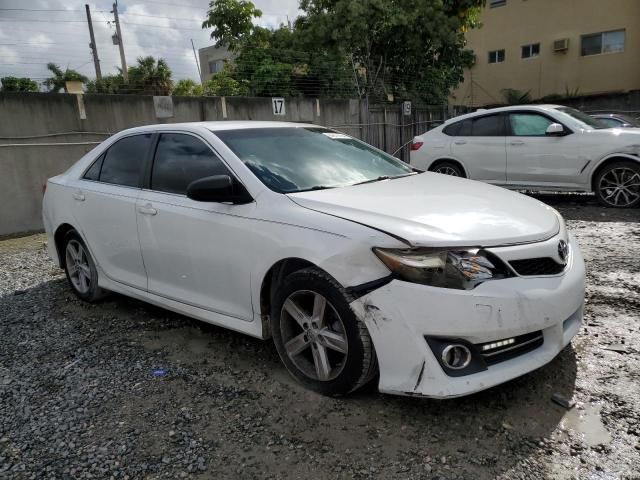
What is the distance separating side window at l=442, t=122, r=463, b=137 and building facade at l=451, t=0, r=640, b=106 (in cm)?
1245

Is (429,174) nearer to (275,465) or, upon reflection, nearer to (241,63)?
(275,465)

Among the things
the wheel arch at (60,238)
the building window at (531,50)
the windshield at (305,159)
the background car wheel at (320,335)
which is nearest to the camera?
the background car wheel at (320,335)

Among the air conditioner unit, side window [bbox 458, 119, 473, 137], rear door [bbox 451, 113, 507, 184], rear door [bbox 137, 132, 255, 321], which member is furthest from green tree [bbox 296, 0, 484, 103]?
rear door [bbox 137, 132, 255, 321]

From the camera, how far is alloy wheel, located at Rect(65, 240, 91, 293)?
4.65m

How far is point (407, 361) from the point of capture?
244 cm

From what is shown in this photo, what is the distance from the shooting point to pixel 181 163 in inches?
145

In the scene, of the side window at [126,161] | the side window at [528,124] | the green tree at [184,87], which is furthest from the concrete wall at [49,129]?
the green tree at [184,87]

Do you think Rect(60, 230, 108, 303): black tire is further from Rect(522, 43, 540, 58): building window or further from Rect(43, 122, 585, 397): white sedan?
Rect(522, 43, 540, 58): building window

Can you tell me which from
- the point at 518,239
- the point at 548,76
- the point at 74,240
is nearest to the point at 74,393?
the point at 74,240

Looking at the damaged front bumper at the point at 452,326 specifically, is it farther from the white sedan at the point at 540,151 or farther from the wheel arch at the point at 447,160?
the wheel arch at the point at 447,160

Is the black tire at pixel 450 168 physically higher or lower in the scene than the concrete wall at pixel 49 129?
lower

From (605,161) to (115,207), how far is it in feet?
21.8

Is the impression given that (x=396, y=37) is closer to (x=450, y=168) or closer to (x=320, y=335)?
(x=450, y=168)

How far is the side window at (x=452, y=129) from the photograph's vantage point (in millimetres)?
8930
